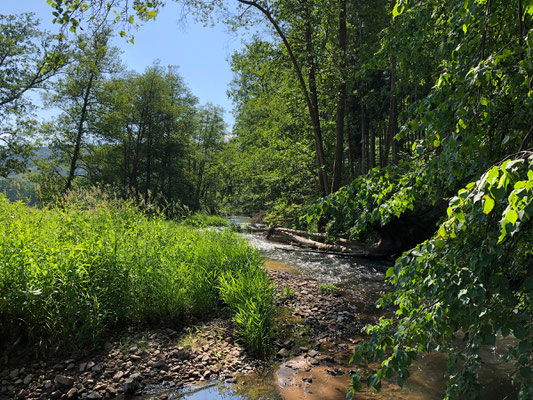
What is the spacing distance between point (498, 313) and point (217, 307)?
16.6 feet

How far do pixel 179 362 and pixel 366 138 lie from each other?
2160cm

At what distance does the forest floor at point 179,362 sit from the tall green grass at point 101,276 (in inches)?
10.9

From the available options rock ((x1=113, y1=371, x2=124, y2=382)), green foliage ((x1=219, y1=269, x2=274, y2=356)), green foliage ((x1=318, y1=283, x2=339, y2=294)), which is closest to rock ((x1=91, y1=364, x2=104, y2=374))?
rock ((x1=113, y1=371, x2=124, y2=382))

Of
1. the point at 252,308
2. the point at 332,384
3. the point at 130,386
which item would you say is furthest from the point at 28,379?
the point at 332,384

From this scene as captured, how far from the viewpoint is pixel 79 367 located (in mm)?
4004

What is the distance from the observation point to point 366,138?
23.2 metres

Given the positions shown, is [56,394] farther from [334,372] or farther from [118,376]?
[334,372]

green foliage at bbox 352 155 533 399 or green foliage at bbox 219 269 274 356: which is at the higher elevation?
green foliage at bbox 352 155 533 399

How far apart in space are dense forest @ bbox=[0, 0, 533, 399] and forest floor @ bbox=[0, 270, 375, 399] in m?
0.83

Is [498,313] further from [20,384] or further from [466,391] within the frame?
[20,384]

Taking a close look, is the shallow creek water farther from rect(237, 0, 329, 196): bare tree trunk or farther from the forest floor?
rect(237, 0, 329, 196): bare tree trunk

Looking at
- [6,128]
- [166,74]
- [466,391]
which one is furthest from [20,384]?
[166,74]

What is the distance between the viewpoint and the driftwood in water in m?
11.8

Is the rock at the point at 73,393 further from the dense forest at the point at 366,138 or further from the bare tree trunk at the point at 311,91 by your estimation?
the bare tree trunk at the point at 311,91
